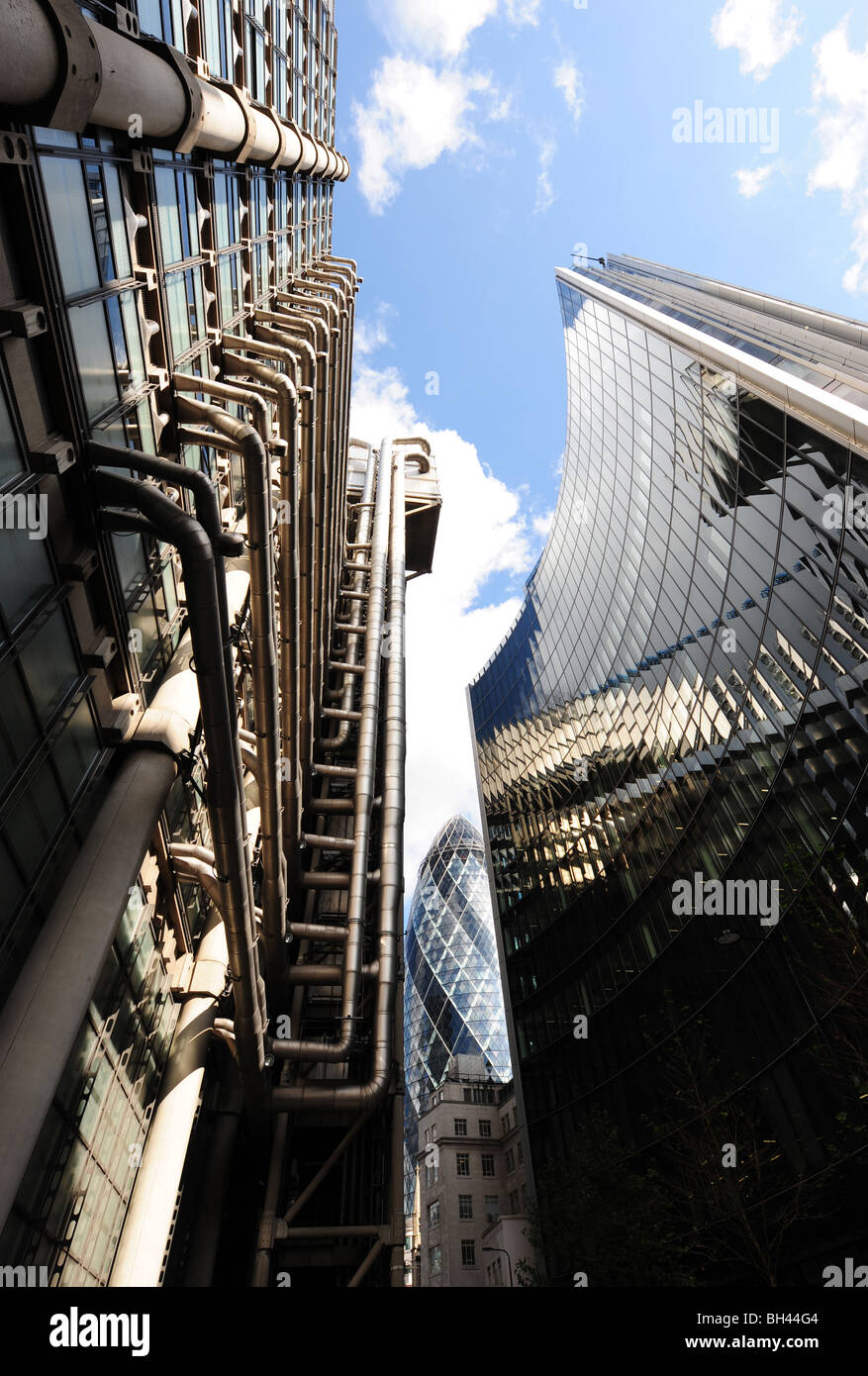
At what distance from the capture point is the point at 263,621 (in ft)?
49.8

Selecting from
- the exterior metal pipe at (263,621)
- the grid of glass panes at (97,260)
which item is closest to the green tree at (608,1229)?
the exterior metal pipe at (263,621)

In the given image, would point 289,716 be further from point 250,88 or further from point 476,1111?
point 476,1111

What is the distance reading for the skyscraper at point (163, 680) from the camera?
8.91 metres

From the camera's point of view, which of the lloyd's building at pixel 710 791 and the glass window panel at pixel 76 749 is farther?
the lloyd's building at pixel 710 791

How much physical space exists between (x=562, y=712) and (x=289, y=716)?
35023 millimetres

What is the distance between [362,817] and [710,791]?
16.0 m

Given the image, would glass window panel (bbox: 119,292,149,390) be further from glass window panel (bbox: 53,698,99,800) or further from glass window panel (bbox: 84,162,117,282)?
glass window panel (bbox: 53,698,99,800)

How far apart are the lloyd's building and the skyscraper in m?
11.6

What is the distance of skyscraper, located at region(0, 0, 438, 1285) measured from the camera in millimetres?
8906

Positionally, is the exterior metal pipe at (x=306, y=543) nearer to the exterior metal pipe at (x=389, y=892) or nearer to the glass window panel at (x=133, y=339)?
the exterior metal pipe at (x=389, y=892)

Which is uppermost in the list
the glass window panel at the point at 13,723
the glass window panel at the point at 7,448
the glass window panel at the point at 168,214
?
the glass window panel at the point at 168,214

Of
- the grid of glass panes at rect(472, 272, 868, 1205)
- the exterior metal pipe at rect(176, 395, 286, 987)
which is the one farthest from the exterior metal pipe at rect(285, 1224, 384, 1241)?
the grid of glass panes at rect(472, 272, 868, 1205)

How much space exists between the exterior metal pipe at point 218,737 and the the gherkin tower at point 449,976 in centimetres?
8229
